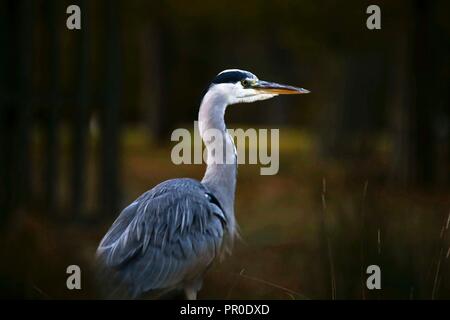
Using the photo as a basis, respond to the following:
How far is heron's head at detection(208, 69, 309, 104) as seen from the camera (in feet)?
9.10

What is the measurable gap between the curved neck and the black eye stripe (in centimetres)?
5

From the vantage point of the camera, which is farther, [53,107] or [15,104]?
[53,107]

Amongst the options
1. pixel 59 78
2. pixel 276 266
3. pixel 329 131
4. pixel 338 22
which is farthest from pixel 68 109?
pixel 329 131

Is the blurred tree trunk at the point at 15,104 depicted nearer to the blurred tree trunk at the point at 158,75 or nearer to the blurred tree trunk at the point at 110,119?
the blurred tree trunk at the point at 110,119

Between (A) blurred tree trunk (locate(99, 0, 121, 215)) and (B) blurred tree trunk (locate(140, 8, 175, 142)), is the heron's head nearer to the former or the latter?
(A) blurred tree trunk (locate(99, 0, 121, 215))

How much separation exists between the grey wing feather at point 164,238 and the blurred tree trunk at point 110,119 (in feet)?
10.0

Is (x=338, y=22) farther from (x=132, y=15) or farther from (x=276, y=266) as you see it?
(x=276, y=266)

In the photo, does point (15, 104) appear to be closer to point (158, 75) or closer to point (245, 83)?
point (245, 83)

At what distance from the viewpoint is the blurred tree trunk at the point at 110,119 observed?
229 inches

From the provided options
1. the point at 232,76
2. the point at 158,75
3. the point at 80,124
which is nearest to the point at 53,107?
the point at 80,124

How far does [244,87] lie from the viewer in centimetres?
282

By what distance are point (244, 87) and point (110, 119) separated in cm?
321

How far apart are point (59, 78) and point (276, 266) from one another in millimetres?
2232

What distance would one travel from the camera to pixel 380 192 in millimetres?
3287
